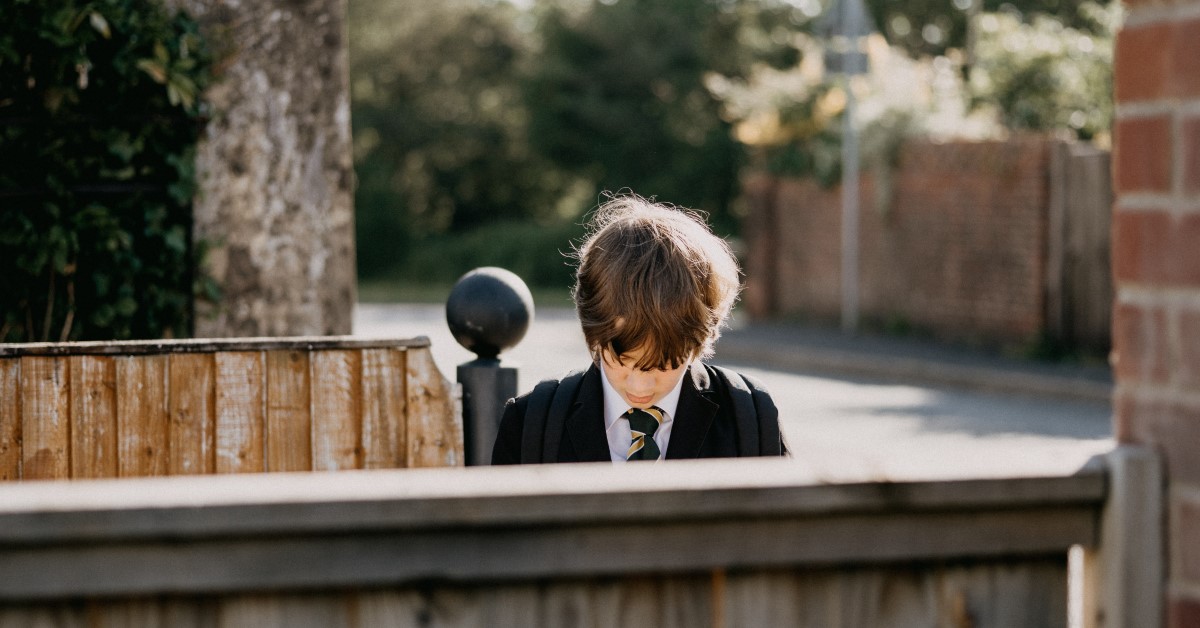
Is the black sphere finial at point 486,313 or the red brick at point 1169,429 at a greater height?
the black sphere finial at point 486,313

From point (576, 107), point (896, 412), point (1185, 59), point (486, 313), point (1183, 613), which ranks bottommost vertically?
point (896, 412)

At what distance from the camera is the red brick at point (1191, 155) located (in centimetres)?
147

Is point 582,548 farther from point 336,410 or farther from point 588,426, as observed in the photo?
point 336,410

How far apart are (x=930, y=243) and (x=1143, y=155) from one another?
15.0 metres

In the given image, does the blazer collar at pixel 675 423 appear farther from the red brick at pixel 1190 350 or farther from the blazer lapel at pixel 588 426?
the red brick at pixel 1190 350

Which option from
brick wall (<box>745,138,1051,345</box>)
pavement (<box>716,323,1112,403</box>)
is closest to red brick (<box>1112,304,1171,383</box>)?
pavement (<box>716,323,1112,403</box>)

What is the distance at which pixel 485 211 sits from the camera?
137ft

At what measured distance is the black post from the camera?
372cm

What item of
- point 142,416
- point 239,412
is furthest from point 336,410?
point 142,416

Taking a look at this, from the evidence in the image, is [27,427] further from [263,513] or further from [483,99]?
[483,99]

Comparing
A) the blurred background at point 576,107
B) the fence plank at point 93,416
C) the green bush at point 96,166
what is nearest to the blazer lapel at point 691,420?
the fence plank at point 93,416

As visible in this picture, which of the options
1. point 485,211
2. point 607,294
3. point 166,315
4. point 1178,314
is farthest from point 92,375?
point 485,211

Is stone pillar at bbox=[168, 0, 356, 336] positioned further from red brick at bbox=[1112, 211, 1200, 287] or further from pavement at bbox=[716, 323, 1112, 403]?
pavement at bbox=[716, 323, 1112, 403]

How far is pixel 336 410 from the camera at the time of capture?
3.56 meters
